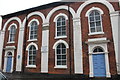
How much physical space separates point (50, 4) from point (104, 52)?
8.33 m

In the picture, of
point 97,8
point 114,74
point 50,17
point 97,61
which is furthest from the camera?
point 50,17

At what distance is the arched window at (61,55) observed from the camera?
11.4 meters

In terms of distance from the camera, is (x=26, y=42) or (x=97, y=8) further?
(x=26, y=42)

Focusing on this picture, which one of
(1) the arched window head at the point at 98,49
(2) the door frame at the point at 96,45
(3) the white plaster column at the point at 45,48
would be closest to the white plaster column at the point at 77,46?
(2) the door frame at the point at 96,45

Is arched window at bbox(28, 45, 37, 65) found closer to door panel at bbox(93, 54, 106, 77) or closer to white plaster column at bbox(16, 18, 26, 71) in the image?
white plaster column at bbox(16, 18, 26, 71)

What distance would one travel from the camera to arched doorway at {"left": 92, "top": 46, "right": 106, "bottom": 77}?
9.62 meters

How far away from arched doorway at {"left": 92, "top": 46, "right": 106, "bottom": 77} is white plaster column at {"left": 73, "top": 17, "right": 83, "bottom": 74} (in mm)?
1273

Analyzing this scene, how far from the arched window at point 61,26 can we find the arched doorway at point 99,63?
4.03m

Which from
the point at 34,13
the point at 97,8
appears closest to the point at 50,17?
the point at 34,13

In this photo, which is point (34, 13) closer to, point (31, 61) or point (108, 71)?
point (31, 61)

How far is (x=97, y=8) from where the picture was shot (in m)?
10.7

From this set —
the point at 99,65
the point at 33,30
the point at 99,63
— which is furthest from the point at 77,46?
the point at 33,30

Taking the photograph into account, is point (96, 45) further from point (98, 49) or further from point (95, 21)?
point (95, 21)

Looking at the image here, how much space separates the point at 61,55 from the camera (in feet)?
38.0
